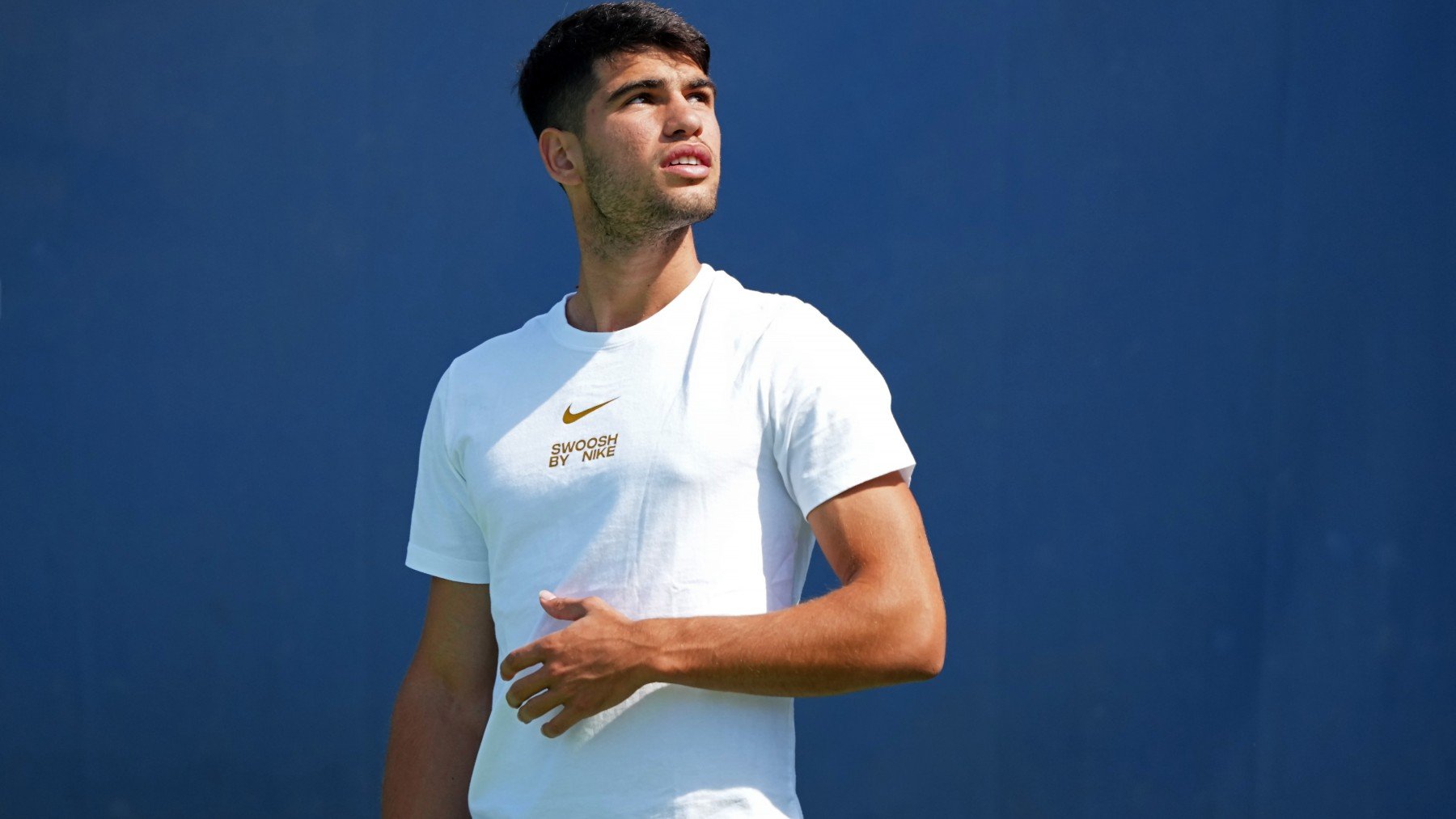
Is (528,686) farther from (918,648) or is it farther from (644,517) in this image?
(918,648)

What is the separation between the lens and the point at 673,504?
5.80 ft

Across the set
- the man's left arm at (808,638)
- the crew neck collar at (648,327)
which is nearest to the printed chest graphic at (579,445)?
the crew neck collar at (648,327)

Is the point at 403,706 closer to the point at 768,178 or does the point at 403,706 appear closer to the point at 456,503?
the point at 456,503

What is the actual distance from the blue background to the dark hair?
43.9 inches

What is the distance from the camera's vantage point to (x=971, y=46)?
3.18 meters

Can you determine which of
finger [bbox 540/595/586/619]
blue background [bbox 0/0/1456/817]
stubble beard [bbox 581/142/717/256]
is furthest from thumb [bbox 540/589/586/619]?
blue background [bbox 0/0/1456/817]

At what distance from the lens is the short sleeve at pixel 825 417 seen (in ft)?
5.59

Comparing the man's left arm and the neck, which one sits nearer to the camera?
the man's left arm

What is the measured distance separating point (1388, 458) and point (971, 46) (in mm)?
1244

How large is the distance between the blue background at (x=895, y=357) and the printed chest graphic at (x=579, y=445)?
1.33 meters

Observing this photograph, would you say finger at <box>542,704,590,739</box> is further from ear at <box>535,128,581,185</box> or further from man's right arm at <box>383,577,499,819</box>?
ear at <box>535,128,581,185</box>

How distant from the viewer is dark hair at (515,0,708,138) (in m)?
2.03

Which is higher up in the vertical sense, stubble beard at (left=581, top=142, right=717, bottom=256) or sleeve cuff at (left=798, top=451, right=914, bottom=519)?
stubble beard at (left=581, top=142, right=717, bottom=256)

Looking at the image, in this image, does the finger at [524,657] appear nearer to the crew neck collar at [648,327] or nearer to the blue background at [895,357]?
the crew neck collar at [648,327]
